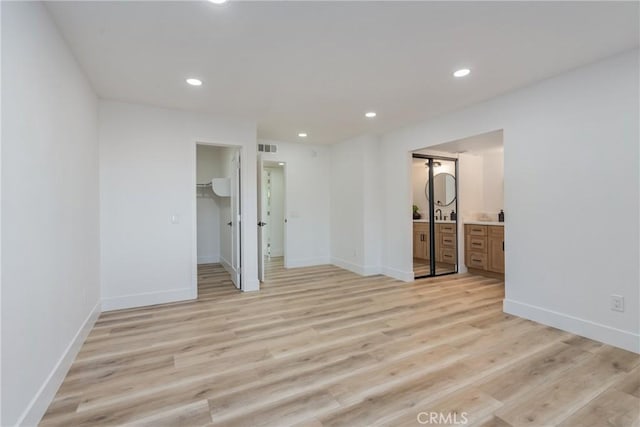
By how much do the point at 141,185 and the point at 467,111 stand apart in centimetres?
415

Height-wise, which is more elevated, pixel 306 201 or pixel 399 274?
pixel 306 201

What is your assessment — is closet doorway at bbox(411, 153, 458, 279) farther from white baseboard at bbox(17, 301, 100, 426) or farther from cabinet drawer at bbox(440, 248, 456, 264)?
white baseboard at bbox(17, 301, 100, 426)

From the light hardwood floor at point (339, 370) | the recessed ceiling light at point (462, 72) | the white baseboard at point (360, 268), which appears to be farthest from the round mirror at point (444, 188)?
the recessed ceiling light at point (462, 72)

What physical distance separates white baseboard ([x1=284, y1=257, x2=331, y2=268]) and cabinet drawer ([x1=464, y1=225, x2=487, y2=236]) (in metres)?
2.71

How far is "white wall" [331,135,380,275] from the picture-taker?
518 cm

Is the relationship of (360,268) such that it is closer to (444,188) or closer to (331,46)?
(444,188)

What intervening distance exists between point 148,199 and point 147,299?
1.23 metres

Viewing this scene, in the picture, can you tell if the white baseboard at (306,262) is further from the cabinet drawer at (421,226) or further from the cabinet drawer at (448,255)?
the cabinet drawer at (448,255)

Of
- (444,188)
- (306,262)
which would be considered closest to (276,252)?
(306,262)

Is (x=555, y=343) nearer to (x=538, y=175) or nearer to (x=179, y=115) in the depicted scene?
(x=538, y=175)

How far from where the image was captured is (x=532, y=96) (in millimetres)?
3084

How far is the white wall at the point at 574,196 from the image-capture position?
2465mm

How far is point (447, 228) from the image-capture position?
5.46 meters

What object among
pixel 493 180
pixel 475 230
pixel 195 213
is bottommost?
pixel 475 230
